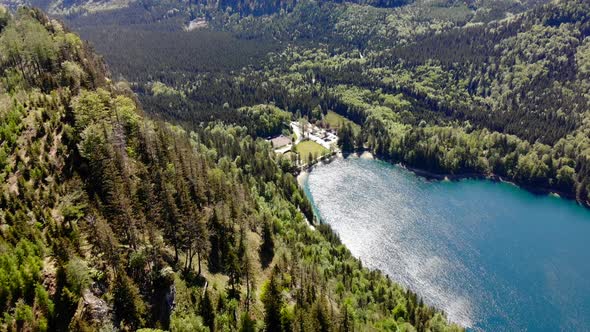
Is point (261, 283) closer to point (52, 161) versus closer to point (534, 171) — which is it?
point (52, 161)

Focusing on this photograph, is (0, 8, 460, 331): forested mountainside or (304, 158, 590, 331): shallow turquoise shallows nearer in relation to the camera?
(0, 8, 460, 331): forested mountainside

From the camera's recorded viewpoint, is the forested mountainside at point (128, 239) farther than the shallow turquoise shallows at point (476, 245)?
No

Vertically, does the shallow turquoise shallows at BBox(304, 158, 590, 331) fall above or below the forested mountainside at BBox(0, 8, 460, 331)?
below

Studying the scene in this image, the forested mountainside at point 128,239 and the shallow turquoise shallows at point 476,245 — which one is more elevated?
the forested mountainside at point 128,239

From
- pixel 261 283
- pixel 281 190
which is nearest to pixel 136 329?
pixel 261 283
